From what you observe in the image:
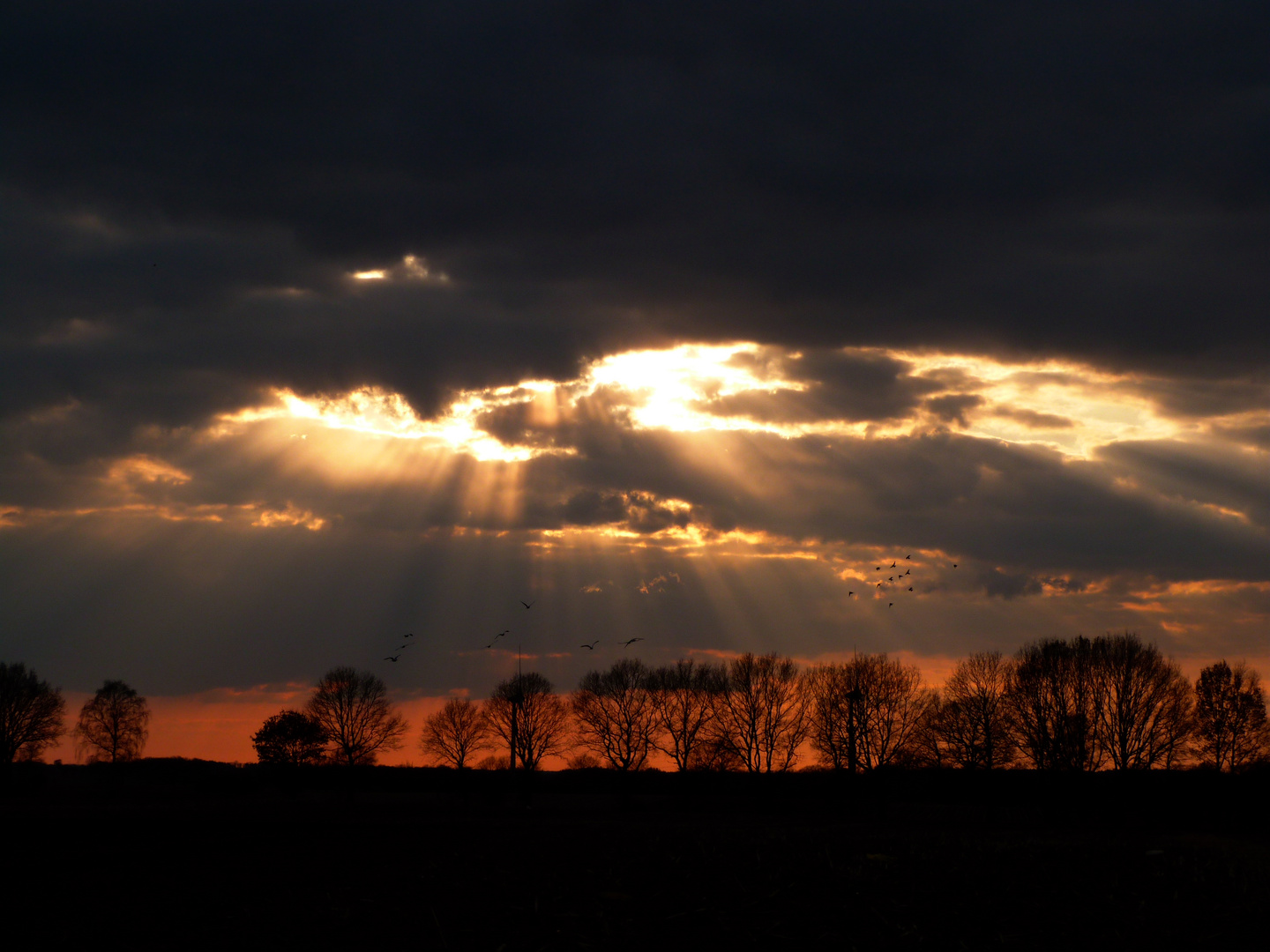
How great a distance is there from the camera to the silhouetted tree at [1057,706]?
309 feet

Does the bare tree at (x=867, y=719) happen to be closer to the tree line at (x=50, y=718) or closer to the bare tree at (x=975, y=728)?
the bare tree at (x=975, y=728)

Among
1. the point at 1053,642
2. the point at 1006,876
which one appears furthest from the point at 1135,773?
the point at 1006,876

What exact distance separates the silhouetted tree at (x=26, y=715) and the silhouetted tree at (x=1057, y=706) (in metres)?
114

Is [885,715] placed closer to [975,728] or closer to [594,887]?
[975,728]

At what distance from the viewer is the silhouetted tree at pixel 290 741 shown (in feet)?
396

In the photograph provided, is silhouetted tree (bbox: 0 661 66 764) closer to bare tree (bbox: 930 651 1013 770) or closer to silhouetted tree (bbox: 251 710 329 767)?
silhouetted tree (bbox: 251 710 329 767)

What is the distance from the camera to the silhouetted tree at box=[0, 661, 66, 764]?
115625 millimetres

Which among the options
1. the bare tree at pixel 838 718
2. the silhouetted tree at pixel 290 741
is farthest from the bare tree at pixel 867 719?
the silhouetted tree at pixel 290 741

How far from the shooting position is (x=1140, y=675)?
97938mm

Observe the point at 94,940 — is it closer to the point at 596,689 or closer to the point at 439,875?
the point at 439,875

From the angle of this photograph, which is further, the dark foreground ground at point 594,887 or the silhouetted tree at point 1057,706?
the silhouetted tree at point 1057,706

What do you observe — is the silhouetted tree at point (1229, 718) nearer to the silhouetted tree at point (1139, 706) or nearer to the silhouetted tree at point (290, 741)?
the silhouetted tree at point (1139, 706)

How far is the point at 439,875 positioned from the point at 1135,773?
76987 millimetres

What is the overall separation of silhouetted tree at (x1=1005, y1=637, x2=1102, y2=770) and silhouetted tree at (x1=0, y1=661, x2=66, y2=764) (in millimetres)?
113815
